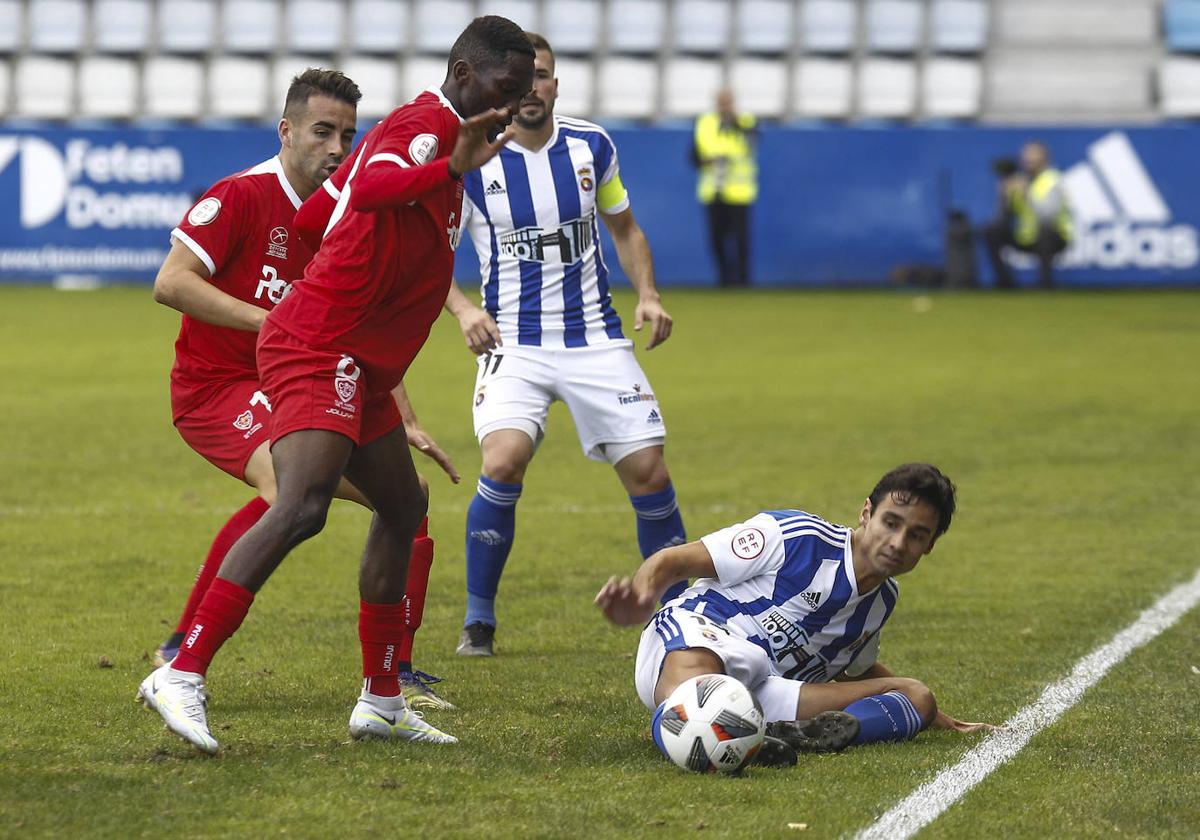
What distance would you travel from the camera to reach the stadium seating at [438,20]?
26.4m

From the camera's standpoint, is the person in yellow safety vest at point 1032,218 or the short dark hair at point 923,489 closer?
the short dark hair at point 923,489

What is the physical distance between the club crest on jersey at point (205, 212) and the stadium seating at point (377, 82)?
19630mm

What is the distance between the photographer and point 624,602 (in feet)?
14.6

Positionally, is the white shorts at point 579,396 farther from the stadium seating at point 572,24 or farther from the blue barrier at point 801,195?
the stadium seating at point 572,24

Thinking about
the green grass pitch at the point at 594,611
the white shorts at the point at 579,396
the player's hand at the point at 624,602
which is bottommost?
the green grass pitch at the point at 594,611

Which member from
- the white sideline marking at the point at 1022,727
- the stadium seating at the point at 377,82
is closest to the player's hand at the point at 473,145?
the white sideline marking at the point at 1022,727

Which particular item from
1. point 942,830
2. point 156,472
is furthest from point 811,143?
point 942,830

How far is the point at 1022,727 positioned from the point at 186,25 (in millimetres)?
23727

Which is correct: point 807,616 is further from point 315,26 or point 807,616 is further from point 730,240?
point 315,26

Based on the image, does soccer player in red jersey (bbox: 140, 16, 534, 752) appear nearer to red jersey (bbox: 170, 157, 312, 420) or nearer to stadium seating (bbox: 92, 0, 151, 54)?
red jersey (bbox: 170, 157, 312, 420)

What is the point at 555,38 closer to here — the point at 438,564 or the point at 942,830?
the point at 438,564

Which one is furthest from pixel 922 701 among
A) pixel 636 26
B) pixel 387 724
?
pixel 636 26

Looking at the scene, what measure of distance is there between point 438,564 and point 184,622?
7.41 ft

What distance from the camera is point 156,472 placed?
1026cm
